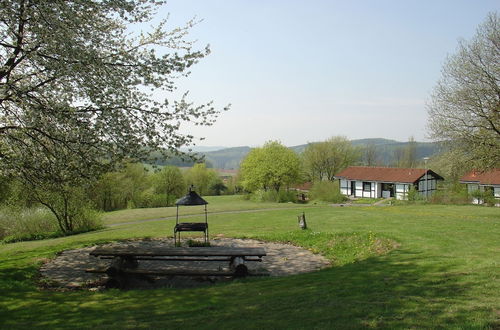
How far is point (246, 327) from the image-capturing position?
6.04 meters

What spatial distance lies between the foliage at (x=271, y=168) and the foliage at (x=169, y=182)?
1225cm

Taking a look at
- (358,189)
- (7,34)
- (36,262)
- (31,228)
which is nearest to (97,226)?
(31,228)

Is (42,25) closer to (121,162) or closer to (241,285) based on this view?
(121,162)

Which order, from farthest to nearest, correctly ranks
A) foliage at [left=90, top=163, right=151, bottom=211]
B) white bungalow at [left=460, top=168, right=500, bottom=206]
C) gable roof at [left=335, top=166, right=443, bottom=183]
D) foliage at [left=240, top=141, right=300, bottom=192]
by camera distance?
gable roof at [left=335, top=166, right=443, bottom=183]
foliage at [left=240, top=141, right=300, bottom=192]
white bungalow at [left=460, top=168, right=500, bottom=206]
foliage at [left=90, top=163, right=151, bottom=211]

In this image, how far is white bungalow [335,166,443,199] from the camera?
61969mm

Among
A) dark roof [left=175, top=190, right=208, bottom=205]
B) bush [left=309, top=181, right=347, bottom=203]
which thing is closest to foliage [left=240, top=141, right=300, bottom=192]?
bush [left=309, top=181, right=347, bottom=203]

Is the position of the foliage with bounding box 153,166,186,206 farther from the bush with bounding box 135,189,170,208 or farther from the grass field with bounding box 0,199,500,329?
the grass field with bounding box 0,199,500,329

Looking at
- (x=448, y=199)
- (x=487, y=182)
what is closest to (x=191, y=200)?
(x=448, y=199)

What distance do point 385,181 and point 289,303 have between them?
59.4 metres

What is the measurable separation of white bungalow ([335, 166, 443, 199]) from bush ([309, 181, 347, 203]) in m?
10.9

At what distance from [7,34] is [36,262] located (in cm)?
689

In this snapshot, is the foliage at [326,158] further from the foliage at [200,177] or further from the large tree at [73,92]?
the large tree at [73,92]

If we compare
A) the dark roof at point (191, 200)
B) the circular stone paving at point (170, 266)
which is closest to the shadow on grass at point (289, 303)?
the circular stone paving at point (170, 266)

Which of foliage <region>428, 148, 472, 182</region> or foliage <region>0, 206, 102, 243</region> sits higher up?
foliage <region>428, 148, 472, 182</region>
